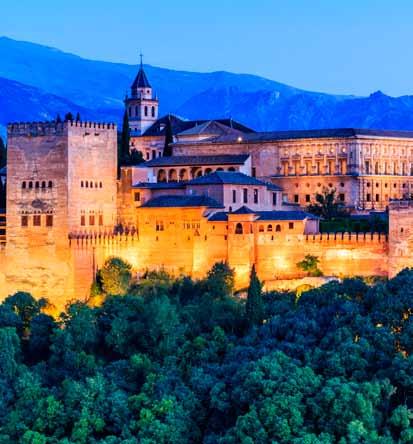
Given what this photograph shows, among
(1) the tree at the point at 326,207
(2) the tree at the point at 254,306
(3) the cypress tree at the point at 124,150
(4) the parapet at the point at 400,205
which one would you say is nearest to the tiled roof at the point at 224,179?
(1) the tree at the point at 326,207

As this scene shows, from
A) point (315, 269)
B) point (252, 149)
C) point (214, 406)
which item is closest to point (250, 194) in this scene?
point (315, 269)

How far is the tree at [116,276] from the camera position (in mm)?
51188

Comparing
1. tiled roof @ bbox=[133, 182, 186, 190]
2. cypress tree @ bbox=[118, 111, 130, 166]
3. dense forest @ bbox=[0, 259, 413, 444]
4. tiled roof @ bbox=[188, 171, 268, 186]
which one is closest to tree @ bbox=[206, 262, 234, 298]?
dense forest @ bbox=[0, 259, 413, 444]

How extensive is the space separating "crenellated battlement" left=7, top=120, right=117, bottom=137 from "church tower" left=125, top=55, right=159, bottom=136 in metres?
29.2

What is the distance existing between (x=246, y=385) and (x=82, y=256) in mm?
19756

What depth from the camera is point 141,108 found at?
3371 inches

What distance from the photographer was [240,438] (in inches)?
1260

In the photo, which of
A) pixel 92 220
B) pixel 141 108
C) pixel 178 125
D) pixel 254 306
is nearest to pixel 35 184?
pixel 92 220

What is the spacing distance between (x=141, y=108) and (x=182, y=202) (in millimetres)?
34374

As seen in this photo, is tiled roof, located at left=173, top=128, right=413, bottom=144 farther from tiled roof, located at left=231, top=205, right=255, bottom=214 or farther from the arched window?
tiled roof, located at left=231, top=205, right=255, bottom=214

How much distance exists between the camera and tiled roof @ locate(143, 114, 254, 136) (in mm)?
71375

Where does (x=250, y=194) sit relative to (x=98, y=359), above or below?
above

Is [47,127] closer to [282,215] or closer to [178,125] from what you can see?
[282,215]

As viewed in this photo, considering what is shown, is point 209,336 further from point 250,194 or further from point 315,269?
point 250,194
